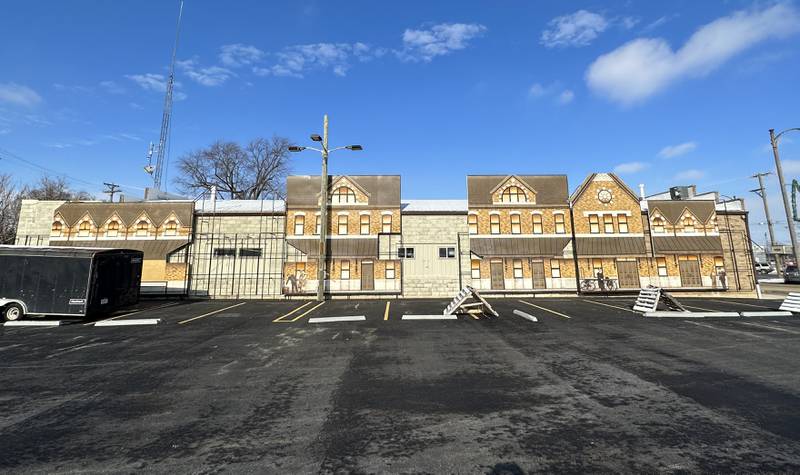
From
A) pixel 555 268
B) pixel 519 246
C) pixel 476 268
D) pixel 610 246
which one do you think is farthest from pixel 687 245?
pixel 476 268

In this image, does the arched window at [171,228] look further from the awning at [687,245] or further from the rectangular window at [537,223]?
the awning at [687,245]

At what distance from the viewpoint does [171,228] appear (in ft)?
83.0

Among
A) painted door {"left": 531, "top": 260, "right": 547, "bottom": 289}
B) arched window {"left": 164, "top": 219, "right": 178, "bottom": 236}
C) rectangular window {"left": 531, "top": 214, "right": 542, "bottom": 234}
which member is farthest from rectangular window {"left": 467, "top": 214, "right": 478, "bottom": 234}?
arched window {"left": 164, "top": 219, "right": 178, "bottom": 236}

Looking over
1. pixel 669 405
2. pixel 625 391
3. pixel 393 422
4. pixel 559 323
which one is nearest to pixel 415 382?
pixel 393 422

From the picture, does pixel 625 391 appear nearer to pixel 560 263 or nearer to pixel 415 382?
pixel 415 382

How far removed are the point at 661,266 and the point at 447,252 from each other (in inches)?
Answer: 684

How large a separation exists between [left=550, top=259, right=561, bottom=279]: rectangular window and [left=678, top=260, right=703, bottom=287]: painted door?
990 cm

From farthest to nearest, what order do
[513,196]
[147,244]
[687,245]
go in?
[513,196], [687,245], [147,244]

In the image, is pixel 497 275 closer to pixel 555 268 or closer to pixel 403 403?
pixel 555 268

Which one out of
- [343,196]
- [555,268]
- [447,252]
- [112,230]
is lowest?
[555,268]

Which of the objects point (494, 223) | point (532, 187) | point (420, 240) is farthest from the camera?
point (532, 187)

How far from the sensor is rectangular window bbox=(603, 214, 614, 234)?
86.2ft

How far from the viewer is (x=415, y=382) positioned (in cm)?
648

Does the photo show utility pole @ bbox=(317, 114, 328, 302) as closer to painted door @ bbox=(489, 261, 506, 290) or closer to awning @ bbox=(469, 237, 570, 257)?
awning @ bbox=(469, 237, 570, 257)
